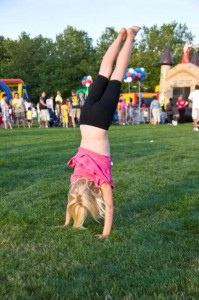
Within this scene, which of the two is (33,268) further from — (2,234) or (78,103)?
(78,103)

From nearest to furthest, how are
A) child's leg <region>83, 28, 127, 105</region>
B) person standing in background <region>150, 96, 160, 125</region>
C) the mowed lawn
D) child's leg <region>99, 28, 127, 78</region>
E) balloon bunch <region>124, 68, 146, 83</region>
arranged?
the mowed lawn < child's leg <region>83, 28, 127, 105</region> < child's leg <region>99, 28, 127, 78</region> < person standing in background <region>150, 96, 160, 125</region> < balloon bunch <region>124, 68, 146, 83</region>

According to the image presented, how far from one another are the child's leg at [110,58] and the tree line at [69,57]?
4700cm

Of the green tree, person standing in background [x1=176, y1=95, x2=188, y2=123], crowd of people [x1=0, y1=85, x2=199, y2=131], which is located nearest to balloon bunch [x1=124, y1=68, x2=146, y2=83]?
crowd of people [x1=0, y1=85, x2=199, y2=131]

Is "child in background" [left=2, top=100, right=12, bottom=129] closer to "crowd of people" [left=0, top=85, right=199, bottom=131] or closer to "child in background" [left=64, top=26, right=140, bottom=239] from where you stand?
"crowd of people" [left=0, top=85, right=199, bottom=131]

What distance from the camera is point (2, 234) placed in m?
3.94

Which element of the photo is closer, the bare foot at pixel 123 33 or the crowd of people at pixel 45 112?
the bare foot at pixel 123 33

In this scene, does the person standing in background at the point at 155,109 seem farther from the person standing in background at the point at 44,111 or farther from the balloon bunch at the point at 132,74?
the person standing in background at the point at 44,111

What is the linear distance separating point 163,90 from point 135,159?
74.0 ft

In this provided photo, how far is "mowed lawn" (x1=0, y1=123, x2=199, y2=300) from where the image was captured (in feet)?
9.05

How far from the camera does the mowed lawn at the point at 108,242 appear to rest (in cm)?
276

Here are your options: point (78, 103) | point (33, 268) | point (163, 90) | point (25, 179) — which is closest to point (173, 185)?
point (25, 179)

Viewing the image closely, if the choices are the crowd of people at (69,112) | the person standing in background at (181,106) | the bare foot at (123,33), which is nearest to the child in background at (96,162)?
the bare foot at (123,33)

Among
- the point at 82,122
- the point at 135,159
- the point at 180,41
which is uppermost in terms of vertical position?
the point at 180,41

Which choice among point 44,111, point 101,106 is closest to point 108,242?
point 101,106
